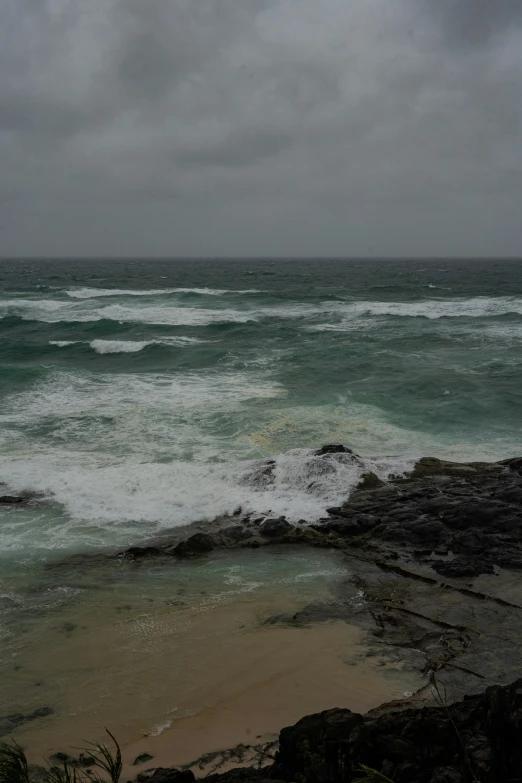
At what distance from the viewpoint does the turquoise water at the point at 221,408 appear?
1197cm

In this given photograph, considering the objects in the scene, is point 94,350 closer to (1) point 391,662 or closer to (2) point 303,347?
(2) point 303,347

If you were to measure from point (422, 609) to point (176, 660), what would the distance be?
10.9 feet

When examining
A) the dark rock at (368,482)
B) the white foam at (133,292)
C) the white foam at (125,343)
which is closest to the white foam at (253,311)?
the white foam at (133,292)

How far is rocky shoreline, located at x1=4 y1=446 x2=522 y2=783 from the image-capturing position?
4.39 m

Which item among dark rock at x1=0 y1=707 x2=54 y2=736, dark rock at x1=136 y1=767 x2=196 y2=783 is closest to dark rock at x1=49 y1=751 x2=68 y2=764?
dark rock at x1=0 y1=707 x2=54 y2=736

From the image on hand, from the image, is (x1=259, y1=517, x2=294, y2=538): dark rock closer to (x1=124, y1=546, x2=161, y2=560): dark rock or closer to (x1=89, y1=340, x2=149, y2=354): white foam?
(x1=124, y1=546, x2=161, y2=560): dark rock

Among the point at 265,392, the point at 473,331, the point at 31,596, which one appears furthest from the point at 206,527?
the point at 473,331

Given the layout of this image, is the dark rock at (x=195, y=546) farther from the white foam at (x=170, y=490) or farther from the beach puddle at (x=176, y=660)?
the white foam at (x=170, y=490)

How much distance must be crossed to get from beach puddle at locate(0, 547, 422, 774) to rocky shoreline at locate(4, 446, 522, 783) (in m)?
0.39

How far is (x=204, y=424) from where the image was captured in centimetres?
1717

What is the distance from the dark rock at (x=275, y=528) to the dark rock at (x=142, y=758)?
5007mm

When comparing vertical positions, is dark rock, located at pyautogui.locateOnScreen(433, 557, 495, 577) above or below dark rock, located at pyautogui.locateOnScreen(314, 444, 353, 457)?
below

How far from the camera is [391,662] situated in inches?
276

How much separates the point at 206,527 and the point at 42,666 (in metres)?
4.24
